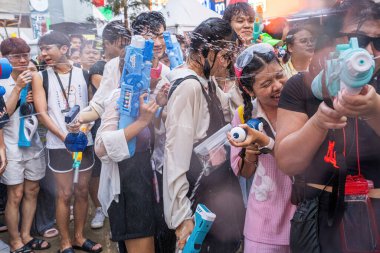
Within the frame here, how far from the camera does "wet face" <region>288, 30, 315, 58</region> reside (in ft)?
4.56

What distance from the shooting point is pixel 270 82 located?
5.12 feet

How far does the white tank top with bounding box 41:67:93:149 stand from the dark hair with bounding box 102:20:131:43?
2.18ft

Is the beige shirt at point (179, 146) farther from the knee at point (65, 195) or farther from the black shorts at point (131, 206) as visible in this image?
the knee at point (65, 195)

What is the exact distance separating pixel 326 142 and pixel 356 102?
1.10ft

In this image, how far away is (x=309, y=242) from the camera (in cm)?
119

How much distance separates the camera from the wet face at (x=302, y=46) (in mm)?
1391

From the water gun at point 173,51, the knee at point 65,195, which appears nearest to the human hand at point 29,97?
the knee at point 65,195

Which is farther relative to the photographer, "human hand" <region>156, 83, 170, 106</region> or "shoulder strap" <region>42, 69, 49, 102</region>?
"shoulder strap" <region>42, 69, 49, 102</region>

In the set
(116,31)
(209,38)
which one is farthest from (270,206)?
(116,31)

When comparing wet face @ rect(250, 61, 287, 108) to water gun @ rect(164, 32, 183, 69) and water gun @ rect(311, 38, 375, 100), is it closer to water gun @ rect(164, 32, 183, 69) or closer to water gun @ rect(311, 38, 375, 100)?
water gun @ rect(164, 32, 183, 69)

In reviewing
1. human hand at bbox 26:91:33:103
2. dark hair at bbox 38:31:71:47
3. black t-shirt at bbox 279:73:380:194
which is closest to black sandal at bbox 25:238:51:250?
human hand at bbox 26:91:33:103

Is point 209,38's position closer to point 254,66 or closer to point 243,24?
point 254,66

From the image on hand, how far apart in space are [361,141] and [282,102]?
267 mm

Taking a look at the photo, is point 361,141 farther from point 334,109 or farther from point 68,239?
point 68,239
